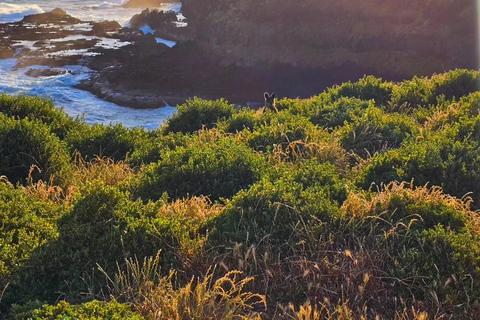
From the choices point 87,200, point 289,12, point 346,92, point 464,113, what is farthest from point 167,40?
point 87,200

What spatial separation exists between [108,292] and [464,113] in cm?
786

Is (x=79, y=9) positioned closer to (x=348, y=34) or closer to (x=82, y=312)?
(x=348, y=34)

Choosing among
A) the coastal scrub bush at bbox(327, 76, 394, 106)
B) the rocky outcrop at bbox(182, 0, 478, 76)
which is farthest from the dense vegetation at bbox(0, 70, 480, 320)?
the rocky outcrop at bbox(182, 0, 478, 76)

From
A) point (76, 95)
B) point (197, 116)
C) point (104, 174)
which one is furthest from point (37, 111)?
point (76, 95)

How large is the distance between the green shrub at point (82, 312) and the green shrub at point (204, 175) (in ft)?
9.88

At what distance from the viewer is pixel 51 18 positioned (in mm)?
50219

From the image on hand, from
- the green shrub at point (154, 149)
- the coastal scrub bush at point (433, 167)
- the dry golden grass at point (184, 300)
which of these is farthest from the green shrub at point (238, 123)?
the dry golden grass at point (184, 300)

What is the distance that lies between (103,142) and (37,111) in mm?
1868

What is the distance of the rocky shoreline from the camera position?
99.2 feet

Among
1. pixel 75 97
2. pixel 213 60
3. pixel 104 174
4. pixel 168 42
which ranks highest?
pixel 168 42

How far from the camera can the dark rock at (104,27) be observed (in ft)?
149

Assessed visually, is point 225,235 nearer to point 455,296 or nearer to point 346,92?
point 455,296

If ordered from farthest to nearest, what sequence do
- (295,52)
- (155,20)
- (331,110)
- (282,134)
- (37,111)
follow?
(155,20), (295,52), (331,110), (37,111), (282,134)

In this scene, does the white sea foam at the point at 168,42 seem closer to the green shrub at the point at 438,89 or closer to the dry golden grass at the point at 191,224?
the green shrub at the point at 438,89
